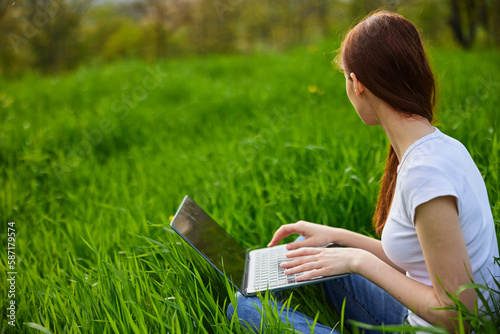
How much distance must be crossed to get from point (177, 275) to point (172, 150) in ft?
7.70

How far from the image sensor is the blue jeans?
4.54 feet

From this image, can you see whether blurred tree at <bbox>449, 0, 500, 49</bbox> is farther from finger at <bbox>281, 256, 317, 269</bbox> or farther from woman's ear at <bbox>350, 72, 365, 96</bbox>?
finger at <bbox>281, 256, 317, 269</bbox>

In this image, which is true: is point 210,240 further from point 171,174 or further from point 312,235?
point 171,174

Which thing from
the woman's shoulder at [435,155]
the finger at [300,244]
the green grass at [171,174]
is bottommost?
the green grass at [171,174]

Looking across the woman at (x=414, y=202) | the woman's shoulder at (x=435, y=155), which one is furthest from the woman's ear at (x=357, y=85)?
the woman's shoulder at (x=435, y=155)

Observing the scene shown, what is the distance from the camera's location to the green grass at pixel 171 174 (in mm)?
Result: 1636

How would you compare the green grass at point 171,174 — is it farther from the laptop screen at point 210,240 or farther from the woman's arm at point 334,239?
the woman's arm at point 334,239

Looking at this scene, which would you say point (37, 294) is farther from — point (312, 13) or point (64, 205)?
point (312, 13)

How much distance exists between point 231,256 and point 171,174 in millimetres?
1671

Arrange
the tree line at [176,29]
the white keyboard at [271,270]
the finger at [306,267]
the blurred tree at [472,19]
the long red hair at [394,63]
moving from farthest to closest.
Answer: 1. the tree line at [176,29]
2. the blurred tree at [472,19]
3. the white keyboard at [271,270]
4. the finger at [306,267]
5. the long red hair at [394,63]

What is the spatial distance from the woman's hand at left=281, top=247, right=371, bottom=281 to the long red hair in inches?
17.3

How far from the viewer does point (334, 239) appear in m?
1.61

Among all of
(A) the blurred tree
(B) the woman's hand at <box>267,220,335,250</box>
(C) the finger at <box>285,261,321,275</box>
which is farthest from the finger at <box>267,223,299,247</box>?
(A) the blurred tree

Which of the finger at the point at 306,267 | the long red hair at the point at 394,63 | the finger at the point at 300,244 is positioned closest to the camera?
the long red hair at the point at 394,63
